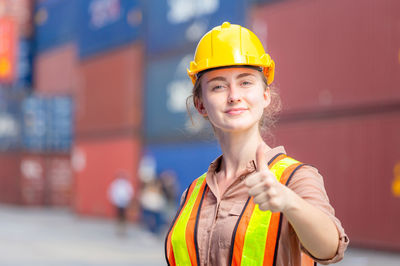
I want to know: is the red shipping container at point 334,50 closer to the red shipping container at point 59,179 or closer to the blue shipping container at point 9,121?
the red shipping container at point 59,179

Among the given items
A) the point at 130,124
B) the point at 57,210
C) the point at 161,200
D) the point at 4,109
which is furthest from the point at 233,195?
the point at 4,109

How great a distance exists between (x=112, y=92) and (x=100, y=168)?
271 centimetres

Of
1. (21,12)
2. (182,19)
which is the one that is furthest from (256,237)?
A: (21,12)

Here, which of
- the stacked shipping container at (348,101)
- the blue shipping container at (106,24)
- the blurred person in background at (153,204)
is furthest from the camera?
the blue shipping container at (106,24)

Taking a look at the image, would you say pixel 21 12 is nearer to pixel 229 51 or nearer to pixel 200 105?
pixel 200 105

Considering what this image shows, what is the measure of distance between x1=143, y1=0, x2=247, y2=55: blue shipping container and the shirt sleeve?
13.8m

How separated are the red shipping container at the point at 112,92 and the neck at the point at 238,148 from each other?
58.7ft

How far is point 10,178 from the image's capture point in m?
28.5

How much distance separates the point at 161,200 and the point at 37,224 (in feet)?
23.3

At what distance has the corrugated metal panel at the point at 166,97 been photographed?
17625 mm

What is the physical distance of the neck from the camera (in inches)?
79.0

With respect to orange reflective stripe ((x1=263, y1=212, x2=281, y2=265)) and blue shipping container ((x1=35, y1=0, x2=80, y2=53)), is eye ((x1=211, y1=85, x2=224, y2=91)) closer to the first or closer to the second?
orange reflective stripe ((x1=263, y1=212, x2=281, y2=265))

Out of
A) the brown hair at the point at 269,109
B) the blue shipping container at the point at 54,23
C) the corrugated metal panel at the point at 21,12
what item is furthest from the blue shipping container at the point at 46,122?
the brown hair at the point at 269,109

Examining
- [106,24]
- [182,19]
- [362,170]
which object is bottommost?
[362,170]
